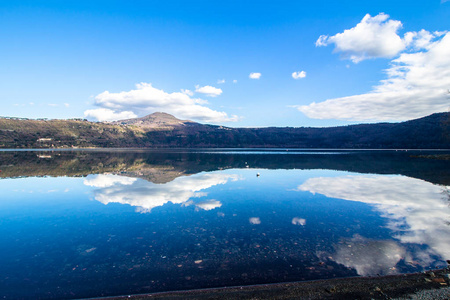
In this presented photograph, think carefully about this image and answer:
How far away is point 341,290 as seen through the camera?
6406 millimetres

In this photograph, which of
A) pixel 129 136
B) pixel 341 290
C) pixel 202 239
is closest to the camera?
pixel 341 290

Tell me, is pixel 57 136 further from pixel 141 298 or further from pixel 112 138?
pixel 141 298

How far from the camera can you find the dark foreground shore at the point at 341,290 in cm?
609

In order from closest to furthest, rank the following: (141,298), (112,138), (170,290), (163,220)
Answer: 1. (141,298)
2. (170,290)
3. (163,220)
4. (112,138)

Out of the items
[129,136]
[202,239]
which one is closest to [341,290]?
[202,239]

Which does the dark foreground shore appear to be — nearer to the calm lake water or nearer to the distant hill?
the calm lake water

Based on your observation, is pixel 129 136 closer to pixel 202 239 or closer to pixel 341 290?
pixel 202 239

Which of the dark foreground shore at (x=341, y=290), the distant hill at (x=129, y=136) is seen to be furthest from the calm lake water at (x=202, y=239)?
the distant hill at (x=129, y=136)

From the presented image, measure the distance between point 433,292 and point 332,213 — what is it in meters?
8.62

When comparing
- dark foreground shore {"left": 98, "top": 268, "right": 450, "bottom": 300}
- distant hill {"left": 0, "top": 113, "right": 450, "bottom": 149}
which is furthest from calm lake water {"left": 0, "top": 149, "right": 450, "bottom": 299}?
distant hill {"left": 0, "top": 113, "right": 450, "bottom": 149}

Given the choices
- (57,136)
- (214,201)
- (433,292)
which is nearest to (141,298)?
(433,292)

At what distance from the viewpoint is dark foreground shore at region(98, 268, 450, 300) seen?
6.09 meters

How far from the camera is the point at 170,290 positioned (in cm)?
655

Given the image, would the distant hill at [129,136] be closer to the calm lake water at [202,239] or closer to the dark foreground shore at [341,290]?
the calm lake water at [202,239]
